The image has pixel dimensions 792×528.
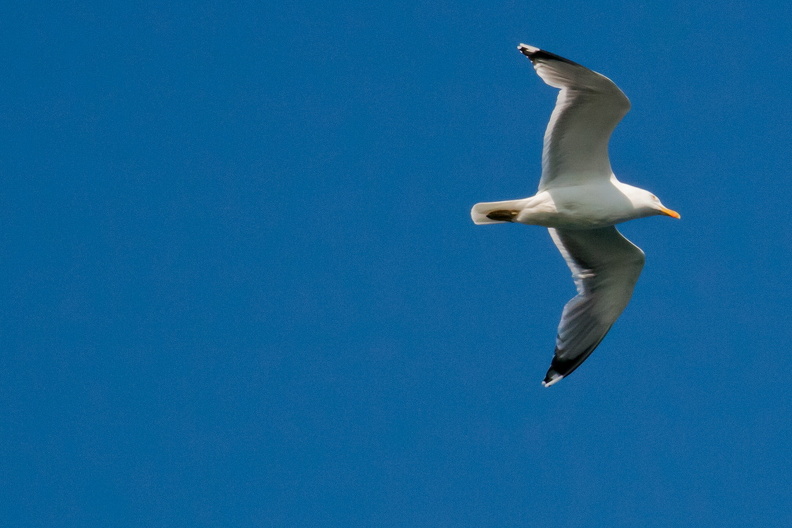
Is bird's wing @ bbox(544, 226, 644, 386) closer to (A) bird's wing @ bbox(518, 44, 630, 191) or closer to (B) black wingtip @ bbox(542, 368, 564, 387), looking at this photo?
(B) black wingtip @ bbox(542, 368, 564, 387)

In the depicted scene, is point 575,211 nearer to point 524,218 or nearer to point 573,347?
point 524,218

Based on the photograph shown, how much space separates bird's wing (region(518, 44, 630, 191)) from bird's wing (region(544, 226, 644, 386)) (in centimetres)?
98

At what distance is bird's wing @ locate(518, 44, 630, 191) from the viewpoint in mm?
9062

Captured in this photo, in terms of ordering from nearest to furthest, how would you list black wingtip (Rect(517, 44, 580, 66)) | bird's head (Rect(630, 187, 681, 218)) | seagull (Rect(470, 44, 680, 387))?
black wingtip (Rect(517, 44, 580, 66)) → seagull (Rect(470, 44, 680, 387)) → bird's head (Rect(630, 187, 681, 218))

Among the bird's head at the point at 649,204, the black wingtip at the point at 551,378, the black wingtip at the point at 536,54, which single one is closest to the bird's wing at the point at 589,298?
the black wingtip at the point at 551,378

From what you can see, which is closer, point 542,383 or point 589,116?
point 589,116

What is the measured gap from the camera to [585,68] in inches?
351

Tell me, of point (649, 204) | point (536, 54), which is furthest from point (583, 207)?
point (536, 54)

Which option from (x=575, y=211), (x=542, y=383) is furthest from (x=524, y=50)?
(x=542, y=383)

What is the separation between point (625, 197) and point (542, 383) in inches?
76.4

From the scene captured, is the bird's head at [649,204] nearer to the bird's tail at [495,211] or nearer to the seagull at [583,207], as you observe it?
the seagull at [583,207]

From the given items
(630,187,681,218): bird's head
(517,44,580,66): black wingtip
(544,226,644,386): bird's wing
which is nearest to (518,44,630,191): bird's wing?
(517,44,580,66): black wingtip

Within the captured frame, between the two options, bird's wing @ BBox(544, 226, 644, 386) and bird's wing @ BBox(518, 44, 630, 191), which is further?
bird's wing @ BBox(544, 226, 644, 386)

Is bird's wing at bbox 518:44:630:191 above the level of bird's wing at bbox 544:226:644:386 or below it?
above
